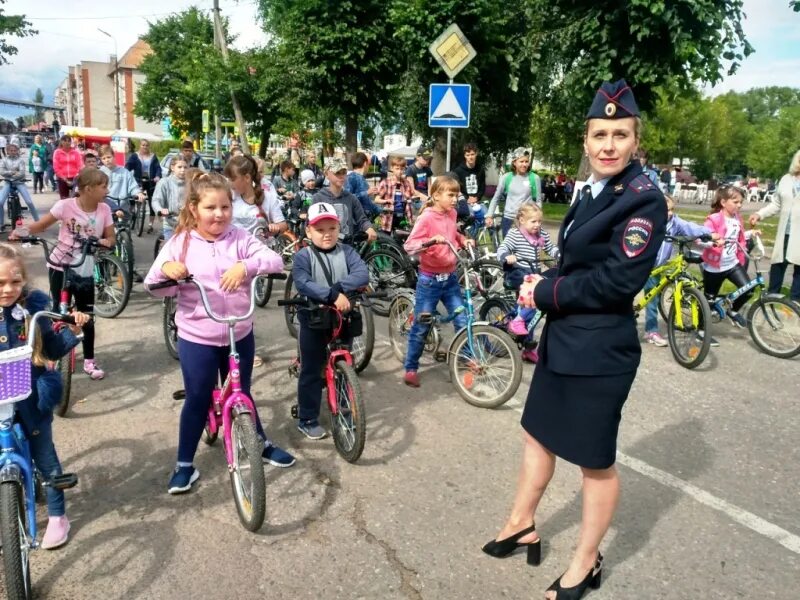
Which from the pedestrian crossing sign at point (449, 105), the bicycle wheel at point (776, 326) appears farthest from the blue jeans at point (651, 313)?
the pedestrian crossing sign at point (449, 105)

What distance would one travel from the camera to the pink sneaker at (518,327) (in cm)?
556

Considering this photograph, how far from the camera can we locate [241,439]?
3.27 meters

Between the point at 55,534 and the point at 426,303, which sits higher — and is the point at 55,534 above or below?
below

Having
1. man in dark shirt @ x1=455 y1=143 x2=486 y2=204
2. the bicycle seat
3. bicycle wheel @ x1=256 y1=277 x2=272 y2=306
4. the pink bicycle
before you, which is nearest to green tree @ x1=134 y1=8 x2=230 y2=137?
man in dark shirt @ x1=455 y1=143 x2=486 y2=204

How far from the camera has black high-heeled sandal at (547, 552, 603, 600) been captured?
2727mm

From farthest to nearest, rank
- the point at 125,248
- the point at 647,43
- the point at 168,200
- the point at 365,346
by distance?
the point at 647,43
the point at 125,248
the point at 168,200
the point at 365,346

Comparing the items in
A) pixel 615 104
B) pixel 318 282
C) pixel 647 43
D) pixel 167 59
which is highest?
pixel 167 59

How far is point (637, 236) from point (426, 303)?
327cm

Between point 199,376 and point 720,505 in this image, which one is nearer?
point 199,376

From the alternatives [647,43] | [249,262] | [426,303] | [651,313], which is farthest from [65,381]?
[647,43]

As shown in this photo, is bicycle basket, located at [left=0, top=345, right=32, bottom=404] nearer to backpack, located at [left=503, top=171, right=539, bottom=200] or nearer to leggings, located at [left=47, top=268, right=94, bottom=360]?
leggings, located at [left=47, top=268, right=94, bottom=360]

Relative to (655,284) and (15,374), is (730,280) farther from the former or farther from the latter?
(15,374)

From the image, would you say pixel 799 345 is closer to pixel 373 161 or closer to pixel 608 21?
pixel 608 21

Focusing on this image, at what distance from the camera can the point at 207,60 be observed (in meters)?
31.5
